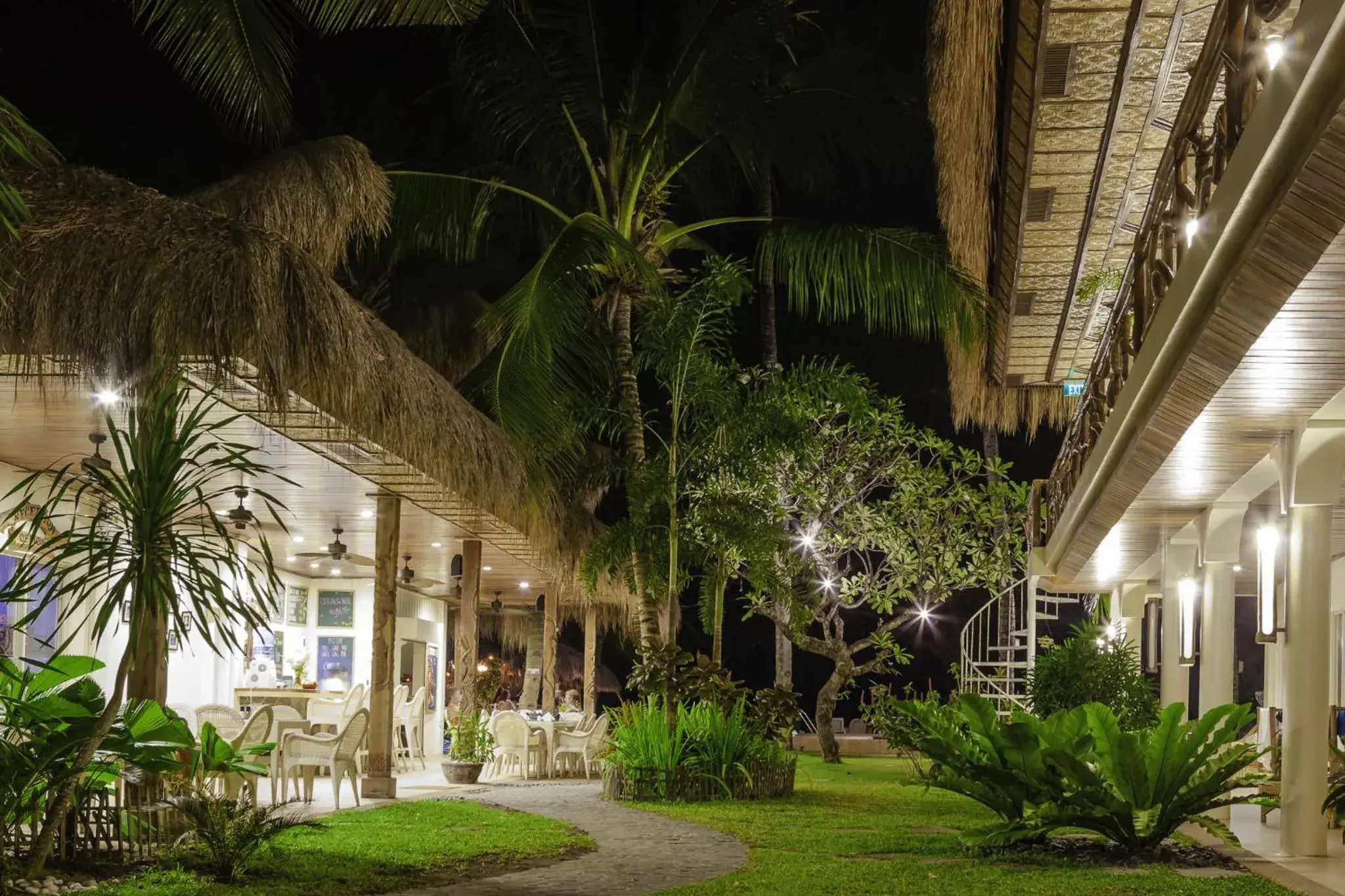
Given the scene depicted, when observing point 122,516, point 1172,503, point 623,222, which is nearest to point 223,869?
point 122,516

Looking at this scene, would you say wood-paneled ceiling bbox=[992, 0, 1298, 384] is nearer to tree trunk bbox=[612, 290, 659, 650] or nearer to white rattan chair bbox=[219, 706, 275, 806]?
tree trunk bbox=[612, 290, 659, 650]

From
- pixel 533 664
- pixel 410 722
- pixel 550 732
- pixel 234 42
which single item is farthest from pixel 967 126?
pixel 533 664

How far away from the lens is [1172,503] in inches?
430

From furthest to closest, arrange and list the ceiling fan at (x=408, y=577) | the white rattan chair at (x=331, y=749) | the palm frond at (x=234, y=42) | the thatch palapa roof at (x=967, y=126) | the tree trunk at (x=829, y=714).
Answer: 1. the tree trunk at (x=829, y=714)
2. the ceiling fan at (x=408, y=577)
3. the white rattan chair at (x=331, y=749)
4. the palm frond at (x=234, y=42)
5. the thatch palapa roof at (x=967, y=126)

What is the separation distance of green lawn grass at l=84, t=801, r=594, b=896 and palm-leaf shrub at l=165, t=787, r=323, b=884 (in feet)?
0.42

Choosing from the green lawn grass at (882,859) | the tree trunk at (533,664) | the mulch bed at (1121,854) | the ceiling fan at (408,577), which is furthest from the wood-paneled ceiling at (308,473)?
the tree trunk at (533,664)

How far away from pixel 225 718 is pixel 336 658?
8.73 m

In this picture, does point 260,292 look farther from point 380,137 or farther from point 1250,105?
point 380,137

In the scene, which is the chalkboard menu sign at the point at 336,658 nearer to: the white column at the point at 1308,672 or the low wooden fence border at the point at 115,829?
the low wooden fence border at the point at 115,829

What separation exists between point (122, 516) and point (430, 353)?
12913 millimetres

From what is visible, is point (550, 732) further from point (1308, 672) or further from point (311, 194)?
point (1308, 672)

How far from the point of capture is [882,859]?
929cm

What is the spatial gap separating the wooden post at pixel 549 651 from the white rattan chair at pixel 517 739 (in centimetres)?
319

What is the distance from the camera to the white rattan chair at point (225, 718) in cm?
1365
